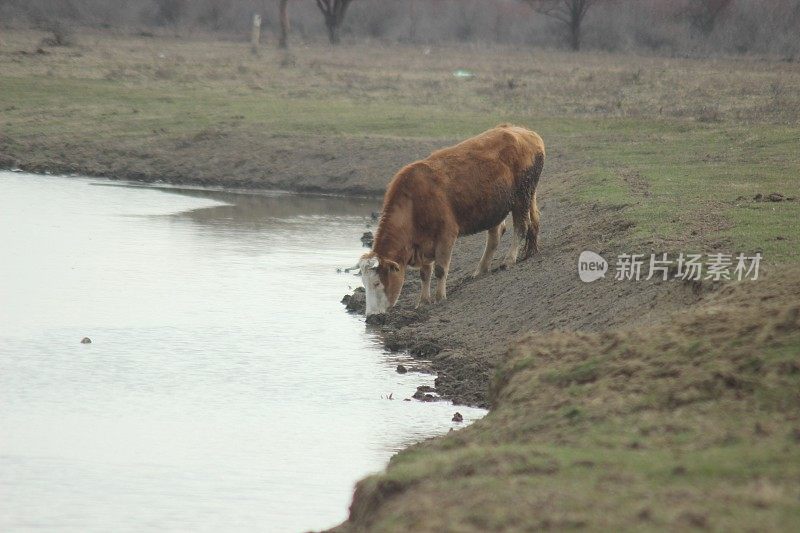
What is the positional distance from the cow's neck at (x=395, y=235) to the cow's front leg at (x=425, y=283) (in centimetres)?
51

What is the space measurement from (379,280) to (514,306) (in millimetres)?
1394

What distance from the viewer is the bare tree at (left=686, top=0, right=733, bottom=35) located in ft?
207

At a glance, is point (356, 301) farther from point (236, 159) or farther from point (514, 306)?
point (236, 159)

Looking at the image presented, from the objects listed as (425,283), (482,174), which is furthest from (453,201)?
(425,283)

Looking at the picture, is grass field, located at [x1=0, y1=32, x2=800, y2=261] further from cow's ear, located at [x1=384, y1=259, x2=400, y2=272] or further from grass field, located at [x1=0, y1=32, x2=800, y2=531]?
cow's ear, located at [x1=384, y1=259, x2=400, y2=272]

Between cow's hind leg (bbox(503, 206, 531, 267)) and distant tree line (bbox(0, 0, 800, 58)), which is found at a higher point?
distant tree line (bbox(0, 0, 800, 58))

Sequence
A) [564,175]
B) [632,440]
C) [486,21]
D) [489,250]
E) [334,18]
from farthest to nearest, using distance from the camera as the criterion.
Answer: [486,21] < [334,18] < [564,175] < [489,250] < [632,440]

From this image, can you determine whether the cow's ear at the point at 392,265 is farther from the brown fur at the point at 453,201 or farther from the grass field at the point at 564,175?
the grass field at the point at 564,175

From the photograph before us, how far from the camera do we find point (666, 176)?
17969 mm

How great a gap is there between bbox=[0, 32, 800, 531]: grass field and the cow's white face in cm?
258

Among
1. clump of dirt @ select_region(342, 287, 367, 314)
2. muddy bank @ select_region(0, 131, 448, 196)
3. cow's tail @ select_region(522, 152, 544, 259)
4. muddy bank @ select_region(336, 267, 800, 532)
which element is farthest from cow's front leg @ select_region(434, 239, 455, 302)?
muddy bank @ select_region(0, 131, 448, 196)

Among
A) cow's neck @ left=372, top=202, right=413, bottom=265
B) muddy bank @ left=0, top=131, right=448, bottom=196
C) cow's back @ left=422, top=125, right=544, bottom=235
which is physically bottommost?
muddy bank @ left=0, top=131, right=448, bottom=196

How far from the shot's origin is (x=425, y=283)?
13.7m

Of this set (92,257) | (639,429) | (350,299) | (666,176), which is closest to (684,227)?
(350,299)
